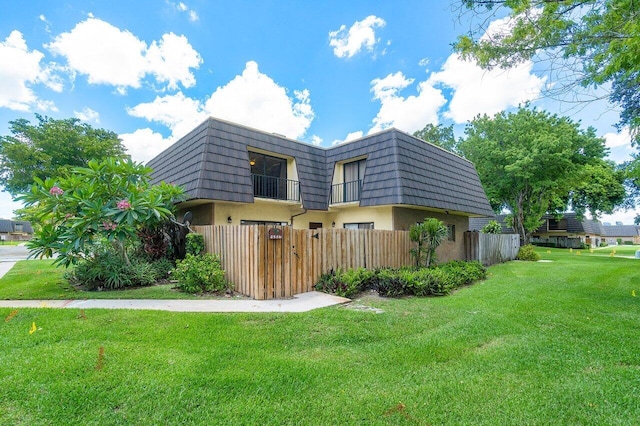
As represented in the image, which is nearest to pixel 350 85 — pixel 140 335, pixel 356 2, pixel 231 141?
pixel 356 2

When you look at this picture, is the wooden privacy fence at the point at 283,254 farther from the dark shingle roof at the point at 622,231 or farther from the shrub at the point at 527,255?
the dark shingle roof at the point at 622,231

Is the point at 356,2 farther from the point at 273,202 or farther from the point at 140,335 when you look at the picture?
the point at 140,335

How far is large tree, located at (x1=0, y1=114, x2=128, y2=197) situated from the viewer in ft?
74.7

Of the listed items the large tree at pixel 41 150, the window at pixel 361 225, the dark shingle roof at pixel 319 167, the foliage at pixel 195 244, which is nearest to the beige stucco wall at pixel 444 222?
the dark shingle roof at pixel 319 167

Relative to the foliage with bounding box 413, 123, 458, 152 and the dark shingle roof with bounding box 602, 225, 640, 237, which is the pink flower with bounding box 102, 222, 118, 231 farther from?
the dark shingle roof with bounding box 602, 225, 640, 237

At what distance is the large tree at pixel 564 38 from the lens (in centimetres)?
447

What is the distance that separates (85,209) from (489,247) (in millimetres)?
16655

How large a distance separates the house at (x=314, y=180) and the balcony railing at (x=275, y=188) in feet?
0.14

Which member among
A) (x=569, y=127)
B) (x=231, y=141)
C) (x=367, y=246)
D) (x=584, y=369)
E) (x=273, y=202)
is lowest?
(x=584, y=369)

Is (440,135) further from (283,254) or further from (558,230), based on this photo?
(283,254)

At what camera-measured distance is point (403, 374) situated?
3102 millimetres

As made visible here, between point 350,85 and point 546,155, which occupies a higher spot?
point 350,85

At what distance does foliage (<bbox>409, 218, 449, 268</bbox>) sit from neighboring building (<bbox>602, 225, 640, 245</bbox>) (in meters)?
75.7

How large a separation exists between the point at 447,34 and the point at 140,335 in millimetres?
7721
